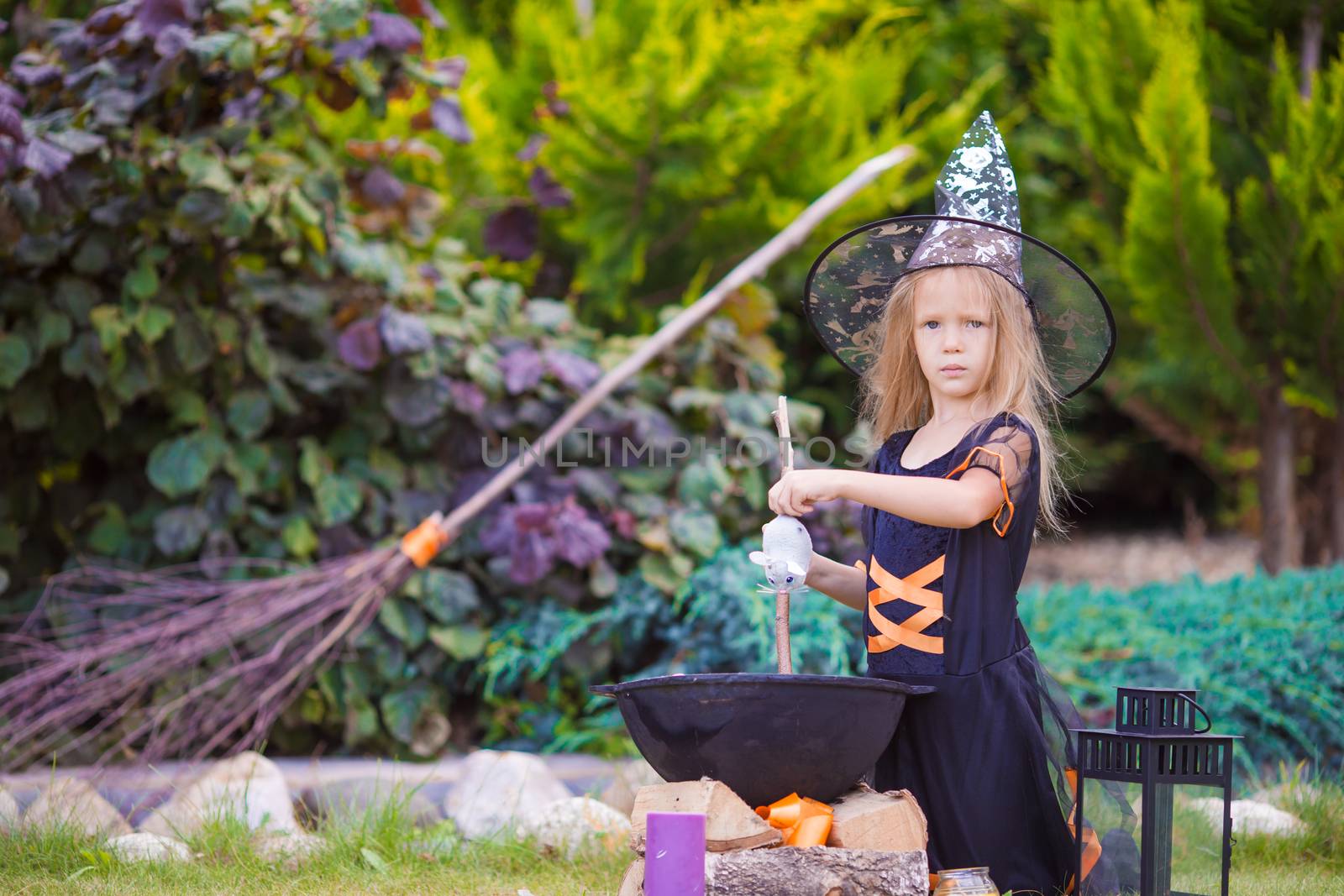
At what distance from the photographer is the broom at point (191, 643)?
9.34 ft

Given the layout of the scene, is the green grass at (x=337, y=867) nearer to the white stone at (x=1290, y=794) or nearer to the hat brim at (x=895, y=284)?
the hat brim at (x=895, y=284)

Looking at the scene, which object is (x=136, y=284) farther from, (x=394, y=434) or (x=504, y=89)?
(x=504, y=89)

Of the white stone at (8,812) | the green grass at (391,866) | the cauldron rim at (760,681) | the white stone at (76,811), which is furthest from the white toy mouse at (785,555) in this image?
the white stone at (8,812)

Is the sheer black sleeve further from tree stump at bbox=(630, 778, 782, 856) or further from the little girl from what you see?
tree stump at bbox=(630, 778, 782, 856)

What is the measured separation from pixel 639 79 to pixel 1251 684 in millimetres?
2652

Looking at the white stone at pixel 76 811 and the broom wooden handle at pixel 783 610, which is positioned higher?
the broom wooden handle at pixel 783 610

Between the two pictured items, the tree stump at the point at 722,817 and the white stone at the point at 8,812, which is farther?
the white stone at the point at 8,812

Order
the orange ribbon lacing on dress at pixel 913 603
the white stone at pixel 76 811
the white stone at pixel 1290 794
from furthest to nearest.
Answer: the white stone at pixel 1290 794
the white stone at pixel 76 811
the orange ribbon lacing on dress at pixel 913 603

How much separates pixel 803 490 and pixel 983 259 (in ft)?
1.56

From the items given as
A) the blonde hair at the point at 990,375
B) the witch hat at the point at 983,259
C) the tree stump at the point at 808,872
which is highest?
the witch hat at the point at 983,259

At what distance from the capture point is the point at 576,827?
2.32m

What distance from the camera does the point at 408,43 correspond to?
2947 millimetres

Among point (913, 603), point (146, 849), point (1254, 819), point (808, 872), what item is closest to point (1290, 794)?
point (1254, 819)

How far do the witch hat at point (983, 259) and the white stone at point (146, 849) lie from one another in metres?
1.49
